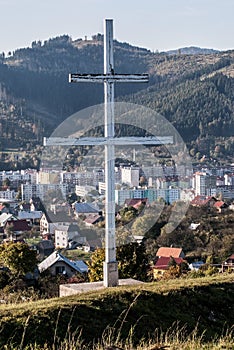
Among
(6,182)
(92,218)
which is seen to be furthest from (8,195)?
(92,218)

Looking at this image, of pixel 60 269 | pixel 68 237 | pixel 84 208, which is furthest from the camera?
pixel 68 237

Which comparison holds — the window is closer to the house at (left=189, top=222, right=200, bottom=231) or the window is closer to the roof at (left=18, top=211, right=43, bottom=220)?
the house at (left=189, top=222, right=200, bottom=231)

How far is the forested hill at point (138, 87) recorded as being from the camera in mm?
67750

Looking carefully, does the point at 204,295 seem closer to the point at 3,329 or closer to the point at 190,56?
the point at 3,329

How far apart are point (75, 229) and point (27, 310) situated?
2319 cm

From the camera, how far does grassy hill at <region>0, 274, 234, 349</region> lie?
562cm

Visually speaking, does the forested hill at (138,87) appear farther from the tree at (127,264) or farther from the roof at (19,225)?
the tree at (127,264)

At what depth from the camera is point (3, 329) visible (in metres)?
5.54

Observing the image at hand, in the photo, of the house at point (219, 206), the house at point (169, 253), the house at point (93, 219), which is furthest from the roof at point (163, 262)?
→ the house at point (219, 206)

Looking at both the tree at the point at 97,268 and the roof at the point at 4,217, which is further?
the roof at the point at 4,217

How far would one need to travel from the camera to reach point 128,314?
249 inches

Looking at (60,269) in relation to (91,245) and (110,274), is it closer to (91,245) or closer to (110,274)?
(91,245)

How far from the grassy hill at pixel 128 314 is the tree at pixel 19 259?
5161 mm

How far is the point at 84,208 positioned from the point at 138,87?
6984 centimetres
